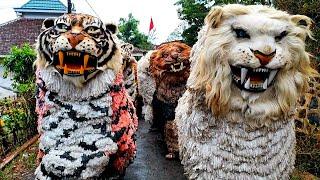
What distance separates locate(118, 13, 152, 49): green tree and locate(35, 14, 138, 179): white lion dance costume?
16.7 metres

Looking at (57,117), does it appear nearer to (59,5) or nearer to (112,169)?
(112,169)

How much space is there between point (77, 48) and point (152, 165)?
228 centimetres

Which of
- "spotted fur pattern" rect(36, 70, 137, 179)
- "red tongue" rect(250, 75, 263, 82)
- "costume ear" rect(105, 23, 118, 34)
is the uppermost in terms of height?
"costume ear" rect(105, 23, 118, 34)

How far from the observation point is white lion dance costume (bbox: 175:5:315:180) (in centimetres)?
364

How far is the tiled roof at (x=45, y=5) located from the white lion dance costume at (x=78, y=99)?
16002 millimetres

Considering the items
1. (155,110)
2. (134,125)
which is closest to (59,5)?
(155,110)

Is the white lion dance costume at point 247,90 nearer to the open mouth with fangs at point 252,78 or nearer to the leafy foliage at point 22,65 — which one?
the open mouth with fangs at point 252,78

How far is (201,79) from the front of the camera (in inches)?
150

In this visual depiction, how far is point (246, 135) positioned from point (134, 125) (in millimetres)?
1759

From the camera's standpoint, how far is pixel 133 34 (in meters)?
21.9

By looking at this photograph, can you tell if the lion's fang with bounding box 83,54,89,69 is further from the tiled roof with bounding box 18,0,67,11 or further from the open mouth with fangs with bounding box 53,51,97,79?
the tiled roof with bounding box 18,0,67,11

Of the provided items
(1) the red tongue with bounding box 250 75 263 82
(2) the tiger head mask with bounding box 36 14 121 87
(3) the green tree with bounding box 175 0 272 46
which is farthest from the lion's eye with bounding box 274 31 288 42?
(3) the green tree with bounding box 175 0 272 46

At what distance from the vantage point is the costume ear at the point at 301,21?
381cm

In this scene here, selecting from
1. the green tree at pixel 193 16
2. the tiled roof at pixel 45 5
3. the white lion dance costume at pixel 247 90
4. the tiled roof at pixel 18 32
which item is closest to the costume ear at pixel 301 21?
the white lion dance costume at pixel 247 90
